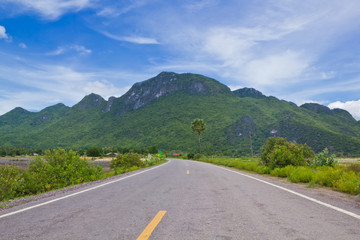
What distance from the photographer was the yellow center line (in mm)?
3184

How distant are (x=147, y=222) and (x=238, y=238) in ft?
5.07

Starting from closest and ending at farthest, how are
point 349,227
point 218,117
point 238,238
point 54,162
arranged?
point 238,238, point 349,227, point 54,162, point 218,117

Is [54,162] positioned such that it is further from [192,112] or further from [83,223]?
[192,112]

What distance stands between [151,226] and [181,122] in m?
110

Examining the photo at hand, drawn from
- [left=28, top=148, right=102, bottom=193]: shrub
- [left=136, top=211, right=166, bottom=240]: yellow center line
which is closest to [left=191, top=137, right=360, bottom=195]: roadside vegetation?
[left=136, top=211, right=166, bottom=240]: yellow center line

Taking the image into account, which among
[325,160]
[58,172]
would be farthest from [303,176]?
[58,172]

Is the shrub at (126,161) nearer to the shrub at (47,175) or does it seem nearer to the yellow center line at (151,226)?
the shrub at (47,175)

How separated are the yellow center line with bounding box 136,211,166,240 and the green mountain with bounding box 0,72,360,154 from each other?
75.7 metres

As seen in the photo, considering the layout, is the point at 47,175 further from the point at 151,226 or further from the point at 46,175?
the point at 151,226

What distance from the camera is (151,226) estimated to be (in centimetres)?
362

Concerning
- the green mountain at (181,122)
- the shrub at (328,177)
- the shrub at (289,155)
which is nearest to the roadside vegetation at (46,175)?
the shrub at (328,177)

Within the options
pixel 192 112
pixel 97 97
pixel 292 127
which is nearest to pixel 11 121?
pixel 97 97

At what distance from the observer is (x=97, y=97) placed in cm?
19812

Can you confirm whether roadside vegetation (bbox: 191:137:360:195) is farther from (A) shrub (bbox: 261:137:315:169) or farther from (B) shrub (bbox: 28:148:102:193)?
(B) shrub (bbox: 28:148:102:193)
